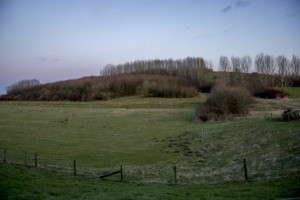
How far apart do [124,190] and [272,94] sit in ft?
310

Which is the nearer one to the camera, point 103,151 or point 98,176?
point 98,176

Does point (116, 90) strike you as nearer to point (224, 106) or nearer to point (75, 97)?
point (75, 97)

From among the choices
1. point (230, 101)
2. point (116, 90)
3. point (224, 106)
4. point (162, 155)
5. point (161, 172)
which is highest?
point (116, 90)

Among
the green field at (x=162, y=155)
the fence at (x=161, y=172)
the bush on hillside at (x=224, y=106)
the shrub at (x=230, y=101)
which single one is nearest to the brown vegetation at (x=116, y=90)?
the shrub at (x=230, y=101)

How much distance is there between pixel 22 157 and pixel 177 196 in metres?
22.1

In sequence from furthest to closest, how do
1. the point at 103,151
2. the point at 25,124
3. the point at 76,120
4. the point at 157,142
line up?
the point at 76,120
the point at 25,124
the point at 157,142
the point at 103,151

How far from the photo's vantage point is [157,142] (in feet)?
125

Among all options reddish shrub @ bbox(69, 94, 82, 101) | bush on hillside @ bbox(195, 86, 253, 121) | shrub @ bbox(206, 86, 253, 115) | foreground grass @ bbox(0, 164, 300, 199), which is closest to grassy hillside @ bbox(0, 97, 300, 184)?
foreground grass @ bbox(0, 164, 300, 199)

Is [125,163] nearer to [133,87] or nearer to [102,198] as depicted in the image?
[102,198]

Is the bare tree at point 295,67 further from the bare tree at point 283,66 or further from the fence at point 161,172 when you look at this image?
the fence at point 161,172

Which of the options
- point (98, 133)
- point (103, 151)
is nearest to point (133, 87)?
point (98, 133)

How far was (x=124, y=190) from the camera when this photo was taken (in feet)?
53.8

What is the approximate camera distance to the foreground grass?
44.3ft

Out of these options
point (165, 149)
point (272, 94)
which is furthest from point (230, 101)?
point (272, 94)
